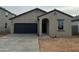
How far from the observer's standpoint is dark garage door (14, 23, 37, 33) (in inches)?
1113

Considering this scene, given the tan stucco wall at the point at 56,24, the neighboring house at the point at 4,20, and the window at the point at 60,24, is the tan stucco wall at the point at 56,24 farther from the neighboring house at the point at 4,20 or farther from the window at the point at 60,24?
the neighboring house at the point at 4,20

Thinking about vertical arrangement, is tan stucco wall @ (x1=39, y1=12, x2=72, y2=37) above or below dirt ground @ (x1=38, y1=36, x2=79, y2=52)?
above

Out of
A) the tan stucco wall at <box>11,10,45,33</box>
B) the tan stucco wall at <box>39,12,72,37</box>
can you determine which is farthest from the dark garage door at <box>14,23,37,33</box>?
the tan stucco wall at <box>39,12,72,37</box>

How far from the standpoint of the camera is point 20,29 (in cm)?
2847

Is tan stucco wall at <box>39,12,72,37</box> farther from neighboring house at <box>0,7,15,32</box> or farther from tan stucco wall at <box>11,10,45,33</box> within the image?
neighboring house at <box>0,7,15,32</box>

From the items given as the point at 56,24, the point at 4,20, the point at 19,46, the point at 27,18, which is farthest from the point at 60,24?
the point at 4,20

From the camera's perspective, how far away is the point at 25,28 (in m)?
28.4

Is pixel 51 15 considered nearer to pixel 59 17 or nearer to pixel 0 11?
pixel 59 17

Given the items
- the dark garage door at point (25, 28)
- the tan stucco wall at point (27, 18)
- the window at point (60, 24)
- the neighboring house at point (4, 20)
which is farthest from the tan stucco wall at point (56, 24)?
the neighboring house at point (4, 20)

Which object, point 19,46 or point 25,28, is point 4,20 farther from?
point 19,46

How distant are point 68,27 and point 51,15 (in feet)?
8.76
